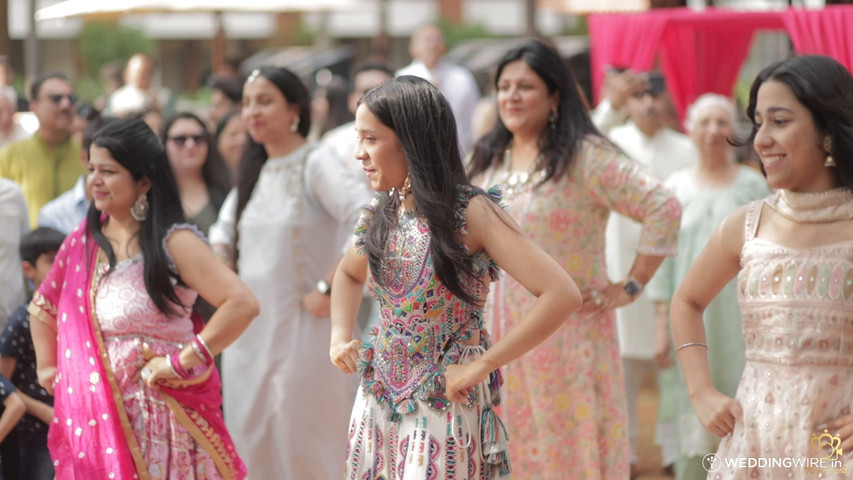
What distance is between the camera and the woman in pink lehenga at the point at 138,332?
13.9ft

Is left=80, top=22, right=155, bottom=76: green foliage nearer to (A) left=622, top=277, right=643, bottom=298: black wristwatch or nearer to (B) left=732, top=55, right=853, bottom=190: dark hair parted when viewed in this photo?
(A) left=622, top=277, right=643, bottom=298: black wristwatch

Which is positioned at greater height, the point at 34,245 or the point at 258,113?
the point at 258,113

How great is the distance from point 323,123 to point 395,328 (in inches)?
301

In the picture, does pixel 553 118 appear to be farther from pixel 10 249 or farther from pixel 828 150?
pixel 10 249

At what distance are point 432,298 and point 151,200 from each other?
141 centimetres

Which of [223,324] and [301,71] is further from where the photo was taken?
[301,71]

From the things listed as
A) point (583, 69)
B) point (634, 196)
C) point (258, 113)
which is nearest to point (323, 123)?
point (583, 69)

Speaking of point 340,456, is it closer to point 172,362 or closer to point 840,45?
point 172,362

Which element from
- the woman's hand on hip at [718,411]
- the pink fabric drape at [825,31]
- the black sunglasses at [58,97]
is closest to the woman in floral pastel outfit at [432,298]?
the woman's hand on hip at [718,411]

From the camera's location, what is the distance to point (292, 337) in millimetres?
5543

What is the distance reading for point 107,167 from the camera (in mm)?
4340

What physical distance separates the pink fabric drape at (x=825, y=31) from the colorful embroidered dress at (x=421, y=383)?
3282 mm

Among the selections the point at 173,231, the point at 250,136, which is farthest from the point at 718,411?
the point at 250,136

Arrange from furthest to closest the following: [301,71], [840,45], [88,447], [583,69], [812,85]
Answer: [301,71] → [583,69] → [840,45] → [88,447] → [812,85]
